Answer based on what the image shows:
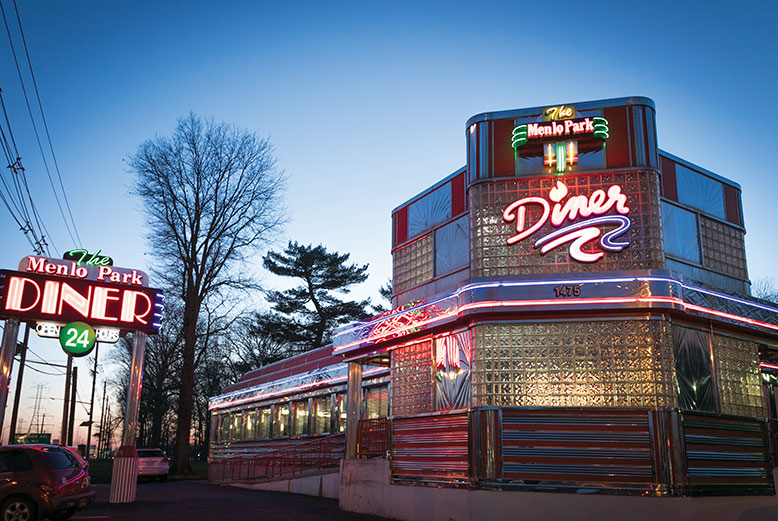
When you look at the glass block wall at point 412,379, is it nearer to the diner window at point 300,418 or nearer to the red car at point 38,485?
the red car at point 38,485

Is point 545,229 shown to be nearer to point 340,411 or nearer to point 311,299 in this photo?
point 340,411

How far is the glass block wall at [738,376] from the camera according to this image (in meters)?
13.2

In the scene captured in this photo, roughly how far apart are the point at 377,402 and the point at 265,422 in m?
9.43

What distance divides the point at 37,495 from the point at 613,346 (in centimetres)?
1023

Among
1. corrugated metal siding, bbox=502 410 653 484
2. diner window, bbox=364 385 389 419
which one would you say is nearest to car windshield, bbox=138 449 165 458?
diner window, bbox=364 385 389 419

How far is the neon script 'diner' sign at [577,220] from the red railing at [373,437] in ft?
16.9

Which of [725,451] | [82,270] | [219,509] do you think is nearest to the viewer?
[725,451]

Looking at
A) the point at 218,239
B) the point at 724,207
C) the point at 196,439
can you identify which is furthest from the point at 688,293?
the point at 196,439

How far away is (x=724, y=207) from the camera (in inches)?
616

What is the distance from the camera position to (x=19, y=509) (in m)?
11.7

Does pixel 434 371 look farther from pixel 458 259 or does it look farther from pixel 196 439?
pixel 196 439

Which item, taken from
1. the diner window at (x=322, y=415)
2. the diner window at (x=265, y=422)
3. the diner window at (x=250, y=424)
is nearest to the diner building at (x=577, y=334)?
the diner window at (x=322, y=415)

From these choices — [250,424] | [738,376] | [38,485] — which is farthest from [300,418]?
[738,376]

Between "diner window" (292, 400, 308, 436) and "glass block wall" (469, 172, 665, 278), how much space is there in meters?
12.2
